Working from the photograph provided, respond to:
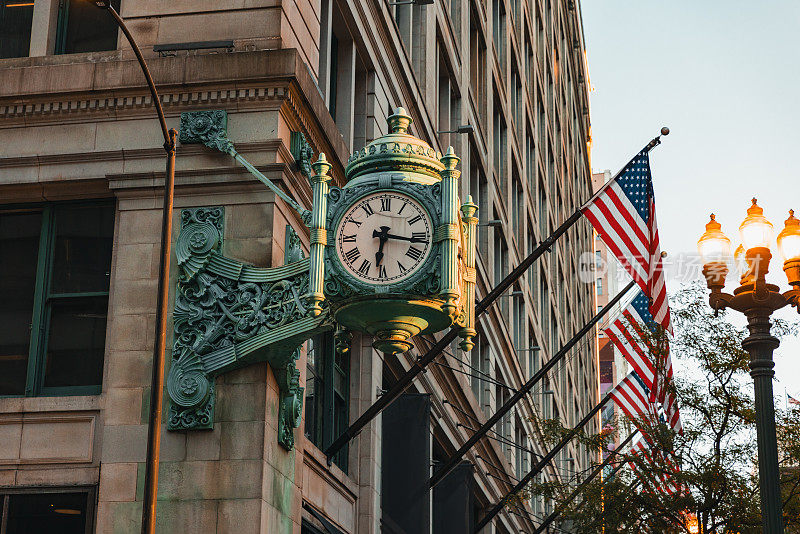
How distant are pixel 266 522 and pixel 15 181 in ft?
18.2

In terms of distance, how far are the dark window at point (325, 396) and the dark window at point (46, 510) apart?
175 inches

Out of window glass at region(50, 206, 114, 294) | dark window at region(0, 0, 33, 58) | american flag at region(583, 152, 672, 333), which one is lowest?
window glass at region(50, 206, 114, 294)

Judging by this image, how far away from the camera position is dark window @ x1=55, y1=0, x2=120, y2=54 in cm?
1672

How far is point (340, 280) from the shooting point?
12.6m

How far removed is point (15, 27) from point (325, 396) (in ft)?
23.5

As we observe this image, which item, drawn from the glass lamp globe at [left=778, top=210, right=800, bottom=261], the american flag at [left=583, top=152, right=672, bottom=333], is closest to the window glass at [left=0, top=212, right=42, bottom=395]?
the american flag at [left=583, top=152, right=672, bottom=333]

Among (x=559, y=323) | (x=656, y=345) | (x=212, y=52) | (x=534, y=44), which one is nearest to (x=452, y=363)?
(x=656, y=345)

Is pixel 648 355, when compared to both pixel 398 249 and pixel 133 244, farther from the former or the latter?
pixel 398 249

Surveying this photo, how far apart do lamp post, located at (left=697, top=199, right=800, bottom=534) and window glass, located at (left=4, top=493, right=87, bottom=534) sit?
8.49m

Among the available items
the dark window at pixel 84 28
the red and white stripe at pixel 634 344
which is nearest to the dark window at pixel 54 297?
the dark window at pixel 84 28

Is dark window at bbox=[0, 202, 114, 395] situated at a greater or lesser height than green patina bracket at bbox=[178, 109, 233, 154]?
lesser

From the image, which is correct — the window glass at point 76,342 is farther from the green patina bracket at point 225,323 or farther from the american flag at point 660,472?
the american flag at point 660,472

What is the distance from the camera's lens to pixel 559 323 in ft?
199

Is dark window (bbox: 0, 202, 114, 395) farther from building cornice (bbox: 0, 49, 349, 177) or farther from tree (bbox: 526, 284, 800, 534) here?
tree (bbox: 526, 284, 800, 534)
